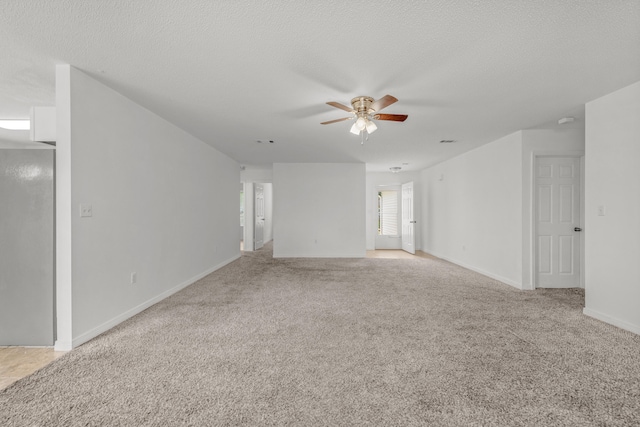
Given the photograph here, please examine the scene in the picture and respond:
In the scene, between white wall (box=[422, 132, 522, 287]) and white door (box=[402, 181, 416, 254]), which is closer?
white wall (box=[422, 132, 522, 287])

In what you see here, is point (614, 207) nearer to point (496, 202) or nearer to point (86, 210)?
point (496, 202)

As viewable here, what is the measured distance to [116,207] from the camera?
2910 mm

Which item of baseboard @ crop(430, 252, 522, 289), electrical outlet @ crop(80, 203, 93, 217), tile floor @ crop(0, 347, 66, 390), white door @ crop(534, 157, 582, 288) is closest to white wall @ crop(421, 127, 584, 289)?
baseboard @ crop(430, 252, 522, 289)

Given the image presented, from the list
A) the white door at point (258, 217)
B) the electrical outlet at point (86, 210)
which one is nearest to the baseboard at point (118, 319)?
the electrical outlet at point (86, 210)

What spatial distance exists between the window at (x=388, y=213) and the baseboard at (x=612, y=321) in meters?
5.54

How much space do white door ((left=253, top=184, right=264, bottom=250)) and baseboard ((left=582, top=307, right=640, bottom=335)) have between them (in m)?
7.19

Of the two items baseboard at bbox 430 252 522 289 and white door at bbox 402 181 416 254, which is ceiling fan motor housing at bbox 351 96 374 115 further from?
white door at bbox 402 181 416 254

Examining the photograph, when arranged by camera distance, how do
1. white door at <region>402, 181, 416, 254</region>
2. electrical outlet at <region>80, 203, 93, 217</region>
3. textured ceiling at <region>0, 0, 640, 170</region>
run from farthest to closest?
white door at <region>402, 181, 416, 254</region>
electrical outlet at <region>80, 203, 93, 217</region>
textured ceiling at <region>0, 0, 640, 170</region>

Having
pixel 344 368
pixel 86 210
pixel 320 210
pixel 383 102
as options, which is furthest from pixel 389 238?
pixel 86 210

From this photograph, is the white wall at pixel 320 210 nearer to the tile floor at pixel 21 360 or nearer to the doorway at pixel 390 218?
the doorway at pixel 390 218

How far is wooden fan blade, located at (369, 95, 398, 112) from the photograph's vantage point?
2574mm

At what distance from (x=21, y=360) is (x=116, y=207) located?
1426mm

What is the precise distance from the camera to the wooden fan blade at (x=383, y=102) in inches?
101

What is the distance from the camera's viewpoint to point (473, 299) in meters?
3.67
